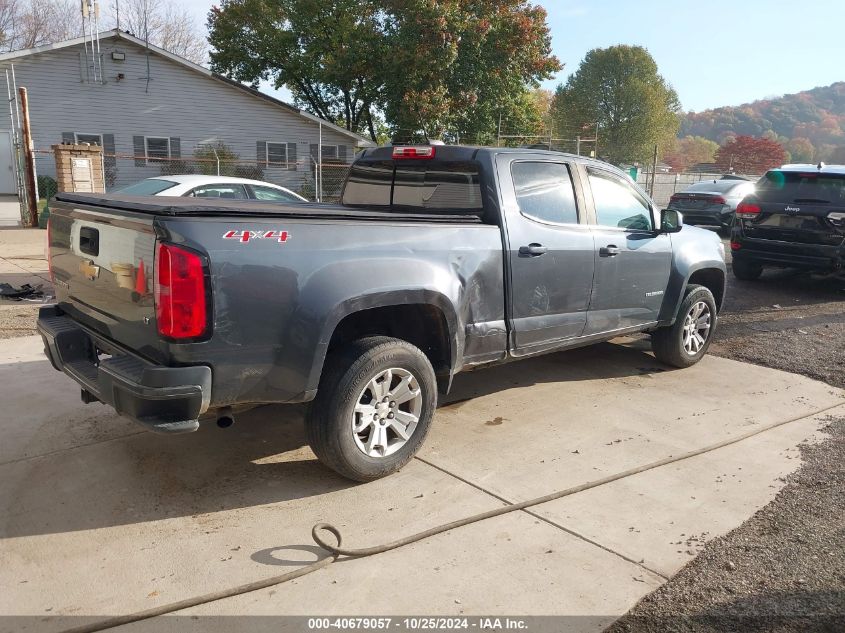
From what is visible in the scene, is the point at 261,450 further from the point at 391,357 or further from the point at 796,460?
the point at 796,460

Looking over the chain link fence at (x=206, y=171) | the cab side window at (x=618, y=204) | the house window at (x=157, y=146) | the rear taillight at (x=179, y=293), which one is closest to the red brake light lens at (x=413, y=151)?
the cab side window at (x=618, y=204)

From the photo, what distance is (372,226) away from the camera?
375 cm

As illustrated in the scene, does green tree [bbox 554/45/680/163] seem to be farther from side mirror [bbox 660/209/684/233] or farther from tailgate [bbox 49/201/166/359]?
tailgate [bbox 49/201/166/359]

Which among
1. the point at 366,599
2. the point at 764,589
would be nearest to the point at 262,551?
the point at 366,599

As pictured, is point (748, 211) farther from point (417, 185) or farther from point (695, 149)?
point (695, 149)

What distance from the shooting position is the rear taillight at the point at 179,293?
3.08 m

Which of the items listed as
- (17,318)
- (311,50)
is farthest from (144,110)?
(17,318)

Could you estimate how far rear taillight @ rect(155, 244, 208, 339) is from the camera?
3082 millimetres

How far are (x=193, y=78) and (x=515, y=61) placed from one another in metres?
13.6

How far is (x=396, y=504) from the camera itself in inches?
146

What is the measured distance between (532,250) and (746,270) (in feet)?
24.8

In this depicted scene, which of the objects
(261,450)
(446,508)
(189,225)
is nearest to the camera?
(189,225)

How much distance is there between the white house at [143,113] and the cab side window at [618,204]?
17.4m

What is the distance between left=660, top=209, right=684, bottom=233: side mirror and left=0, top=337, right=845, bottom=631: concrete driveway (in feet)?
4.46
